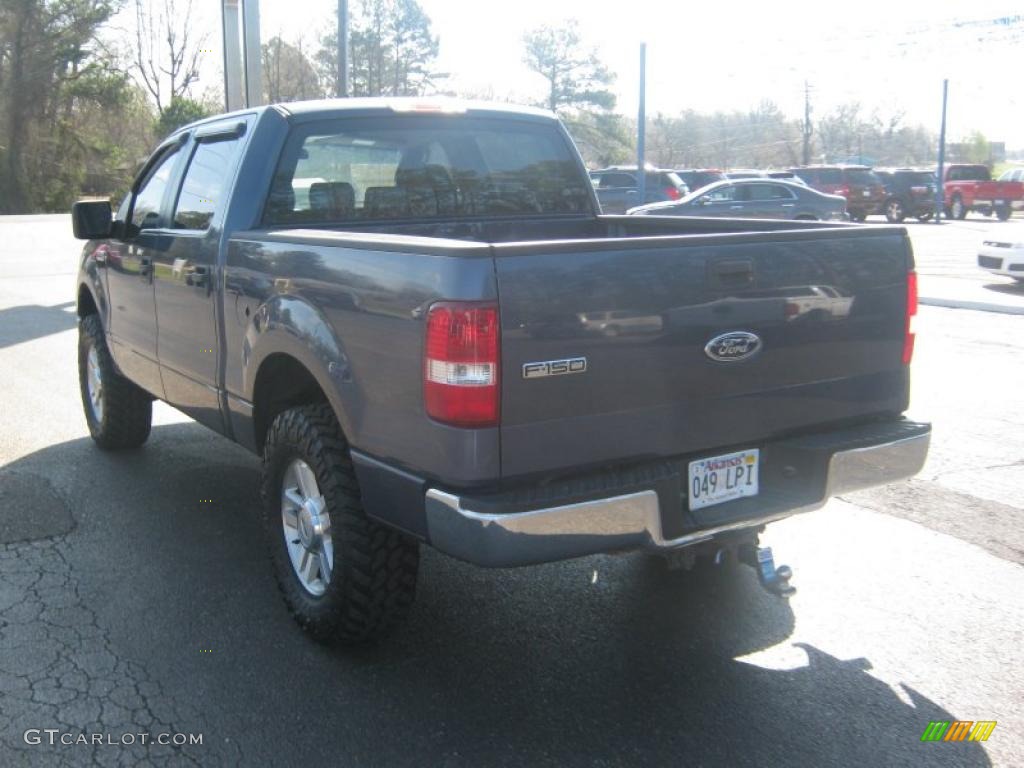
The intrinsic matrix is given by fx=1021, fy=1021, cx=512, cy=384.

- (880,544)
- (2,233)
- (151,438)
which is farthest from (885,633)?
(2,233)

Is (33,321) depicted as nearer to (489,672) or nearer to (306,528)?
(306,528)

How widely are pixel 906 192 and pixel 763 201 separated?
15161mm

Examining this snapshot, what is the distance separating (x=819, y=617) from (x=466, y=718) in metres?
1.57

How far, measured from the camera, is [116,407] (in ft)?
20.5

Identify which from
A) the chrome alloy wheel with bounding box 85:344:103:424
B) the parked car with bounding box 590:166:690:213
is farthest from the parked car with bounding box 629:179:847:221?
the chrome alloy wheel with bounding box 85:344:103:424

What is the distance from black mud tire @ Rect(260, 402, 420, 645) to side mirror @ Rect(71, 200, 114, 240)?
8.52ft

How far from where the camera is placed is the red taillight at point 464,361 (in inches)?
115

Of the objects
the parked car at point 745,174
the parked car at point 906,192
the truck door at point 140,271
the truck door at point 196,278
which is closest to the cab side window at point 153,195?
the truck door at point 140,271

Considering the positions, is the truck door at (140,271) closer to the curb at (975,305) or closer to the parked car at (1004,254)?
the curb at (975,305)

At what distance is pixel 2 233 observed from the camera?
27812 millimetres

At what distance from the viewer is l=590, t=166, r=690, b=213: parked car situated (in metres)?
26.1

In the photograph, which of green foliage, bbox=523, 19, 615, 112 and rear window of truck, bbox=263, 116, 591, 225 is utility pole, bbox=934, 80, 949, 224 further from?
rear window of truck, bbox=263, 116, 591, 225

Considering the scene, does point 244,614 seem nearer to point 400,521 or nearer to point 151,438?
point 400,521

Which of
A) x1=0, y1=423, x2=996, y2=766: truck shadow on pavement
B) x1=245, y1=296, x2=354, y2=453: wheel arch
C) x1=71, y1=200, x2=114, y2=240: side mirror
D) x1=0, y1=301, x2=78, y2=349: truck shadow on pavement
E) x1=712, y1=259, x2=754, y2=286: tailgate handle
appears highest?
x1=71, y1=200, x2=114, y2=240: side mirror
